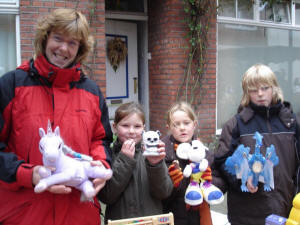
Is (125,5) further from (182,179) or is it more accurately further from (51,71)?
(51,71)

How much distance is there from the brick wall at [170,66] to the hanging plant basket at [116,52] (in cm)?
48

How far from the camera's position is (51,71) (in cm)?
182

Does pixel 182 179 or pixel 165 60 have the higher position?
pixel 165 60

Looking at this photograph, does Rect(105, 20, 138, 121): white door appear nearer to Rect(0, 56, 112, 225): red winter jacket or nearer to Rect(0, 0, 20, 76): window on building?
Rect(0, 0, 20, 76): window on building

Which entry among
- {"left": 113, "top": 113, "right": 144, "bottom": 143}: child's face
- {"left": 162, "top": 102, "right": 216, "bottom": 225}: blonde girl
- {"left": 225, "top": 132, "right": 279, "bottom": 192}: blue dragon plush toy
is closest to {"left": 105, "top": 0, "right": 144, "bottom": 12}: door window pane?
{"left": 162, "top": 102, "right": 216, "bottom": 225}: blonde girl

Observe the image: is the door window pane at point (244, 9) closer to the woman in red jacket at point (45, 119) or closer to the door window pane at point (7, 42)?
the door window pane at point (7, 42)

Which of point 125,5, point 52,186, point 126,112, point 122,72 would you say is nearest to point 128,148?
point 126,112

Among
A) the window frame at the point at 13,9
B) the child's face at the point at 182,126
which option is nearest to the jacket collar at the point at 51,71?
the child's face at the point at 182,126

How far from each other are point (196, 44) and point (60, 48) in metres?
3.97

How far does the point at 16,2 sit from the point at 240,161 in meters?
3.59

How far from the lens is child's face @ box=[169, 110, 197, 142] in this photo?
2390 millimetres

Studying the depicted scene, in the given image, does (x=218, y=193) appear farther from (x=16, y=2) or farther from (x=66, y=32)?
(x=16, y=2)

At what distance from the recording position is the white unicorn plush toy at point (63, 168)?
1630 millimetres

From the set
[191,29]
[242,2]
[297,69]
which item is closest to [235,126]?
[191,29]
